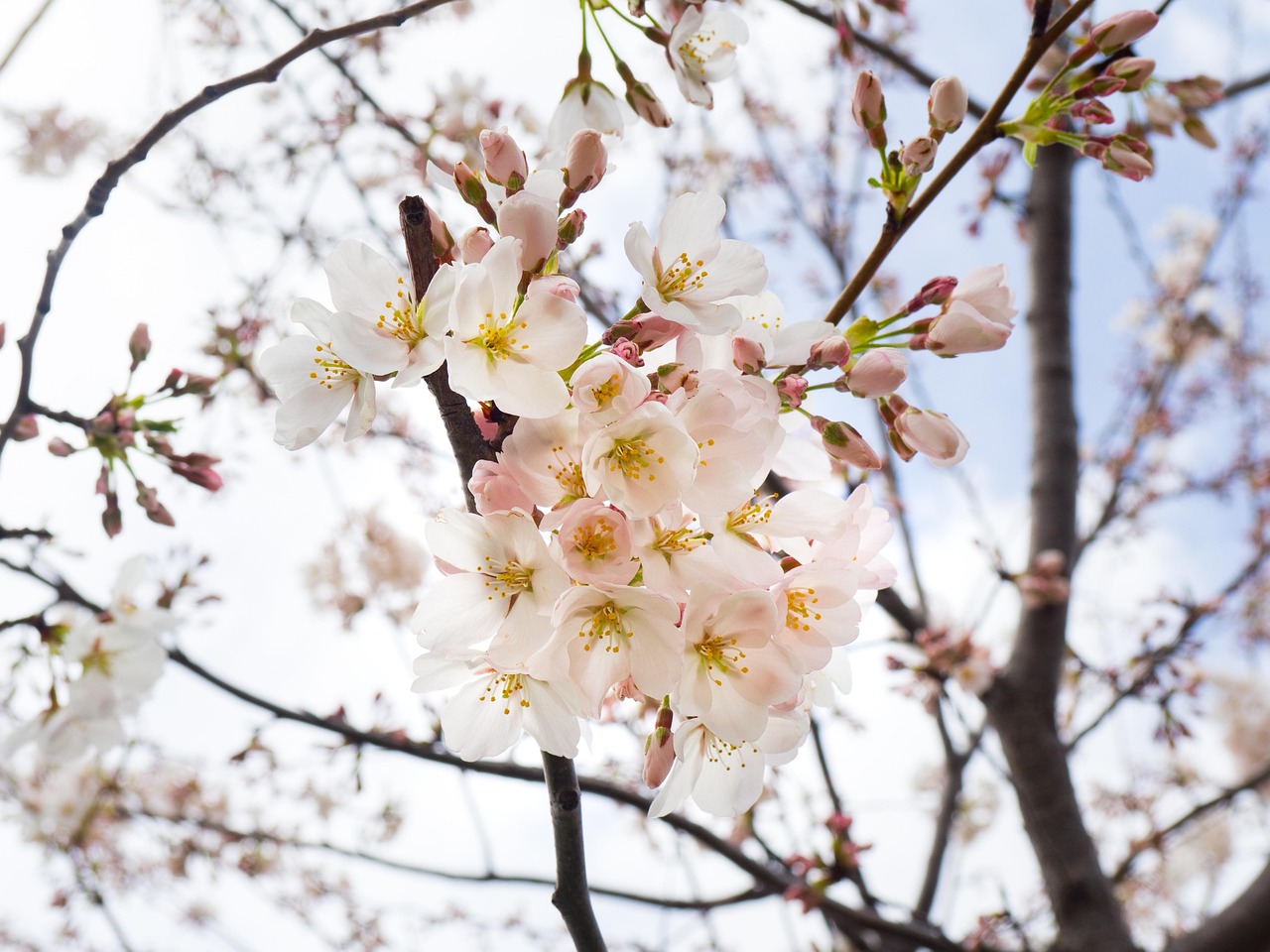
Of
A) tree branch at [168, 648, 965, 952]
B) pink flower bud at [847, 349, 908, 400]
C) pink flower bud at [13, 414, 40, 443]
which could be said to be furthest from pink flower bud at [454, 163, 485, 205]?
tree branch at [168, 648, 965, 952]

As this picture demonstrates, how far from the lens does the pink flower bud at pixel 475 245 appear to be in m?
0.82

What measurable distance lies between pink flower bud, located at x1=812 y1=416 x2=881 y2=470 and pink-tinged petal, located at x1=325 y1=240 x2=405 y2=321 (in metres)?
0.45

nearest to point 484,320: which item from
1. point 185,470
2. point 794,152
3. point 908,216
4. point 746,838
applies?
point 908,216

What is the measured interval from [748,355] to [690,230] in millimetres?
163

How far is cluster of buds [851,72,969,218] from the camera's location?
0.94 meters

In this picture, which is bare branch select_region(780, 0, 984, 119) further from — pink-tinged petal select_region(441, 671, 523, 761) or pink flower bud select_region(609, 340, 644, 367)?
pink-tinged petal select_region(441, 671, 523, 761)

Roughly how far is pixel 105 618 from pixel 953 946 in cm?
194

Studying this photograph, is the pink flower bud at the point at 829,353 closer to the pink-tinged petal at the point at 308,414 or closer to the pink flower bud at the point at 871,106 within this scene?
the pink flower bud at the point at 871,106

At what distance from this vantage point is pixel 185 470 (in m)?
1.43

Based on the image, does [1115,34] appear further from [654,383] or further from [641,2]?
[654,383]

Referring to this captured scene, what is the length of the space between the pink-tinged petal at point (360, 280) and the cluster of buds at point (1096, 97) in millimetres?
756

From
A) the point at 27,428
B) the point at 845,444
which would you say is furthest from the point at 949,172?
the point at 27,428

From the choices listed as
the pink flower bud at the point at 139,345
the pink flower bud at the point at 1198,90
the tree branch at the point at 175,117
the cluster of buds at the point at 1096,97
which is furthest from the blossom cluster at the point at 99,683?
the pink flower bud at the point at 1198,90

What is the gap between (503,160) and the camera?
0.85 meters
